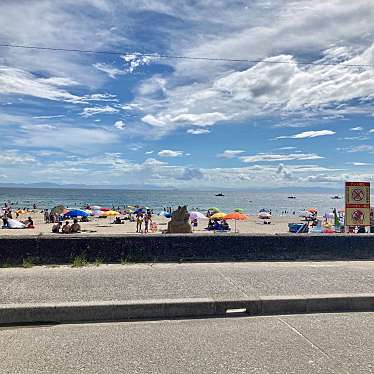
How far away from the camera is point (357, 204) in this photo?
1148 cm

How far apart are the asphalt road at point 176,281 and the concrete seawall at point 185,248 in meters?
0.39

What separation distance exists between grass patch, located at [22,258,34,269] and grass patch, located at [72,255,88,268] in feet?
2.52

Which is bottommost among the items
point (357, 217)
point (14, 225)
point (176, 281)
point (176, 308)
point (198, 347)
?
point (14, 225)

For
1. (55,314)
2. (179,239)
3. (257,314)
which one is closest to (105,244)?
(179,239)

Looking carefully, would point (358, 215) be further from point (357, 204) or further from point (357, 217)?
point (357, 204)

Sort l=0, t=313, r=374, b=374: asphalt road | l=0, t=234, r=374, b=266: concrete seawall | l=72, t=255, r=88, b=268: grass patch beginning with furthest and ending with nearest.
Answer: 1. l=0, t=234, r=374, b=266: concrete seawall
2. l=72, t=255, r=88, b=268: grass patch
3. l=0, t=313, r=374, b=374: asphalt road

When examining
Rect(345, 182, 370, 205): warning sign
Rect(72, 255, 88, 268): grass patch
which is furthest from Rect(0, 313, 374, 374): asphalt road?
Rect(345, 182, 370, 205): warning sign

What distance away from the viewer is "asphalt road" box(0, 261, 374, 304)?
5820 mm

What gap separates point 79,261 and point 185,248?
6.94ft

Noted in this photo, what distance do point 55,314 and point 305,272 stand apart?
4.45 meters

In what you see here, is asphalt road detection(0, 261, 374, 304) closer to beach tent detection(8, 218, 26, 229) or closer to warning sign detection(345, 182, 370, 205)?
warning sign detection(345, 182, 370, 205)

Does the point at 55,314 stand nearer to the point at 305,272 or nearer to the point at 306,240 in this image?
the point at 305,272

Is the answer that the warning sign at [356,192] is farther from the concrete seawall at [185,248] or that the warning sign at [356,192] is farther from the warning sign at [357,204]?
the concrete seawall at [185,248]

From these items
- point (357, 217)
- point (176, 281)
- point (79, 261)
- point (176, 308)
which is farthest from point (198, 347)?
point (357, 217)
